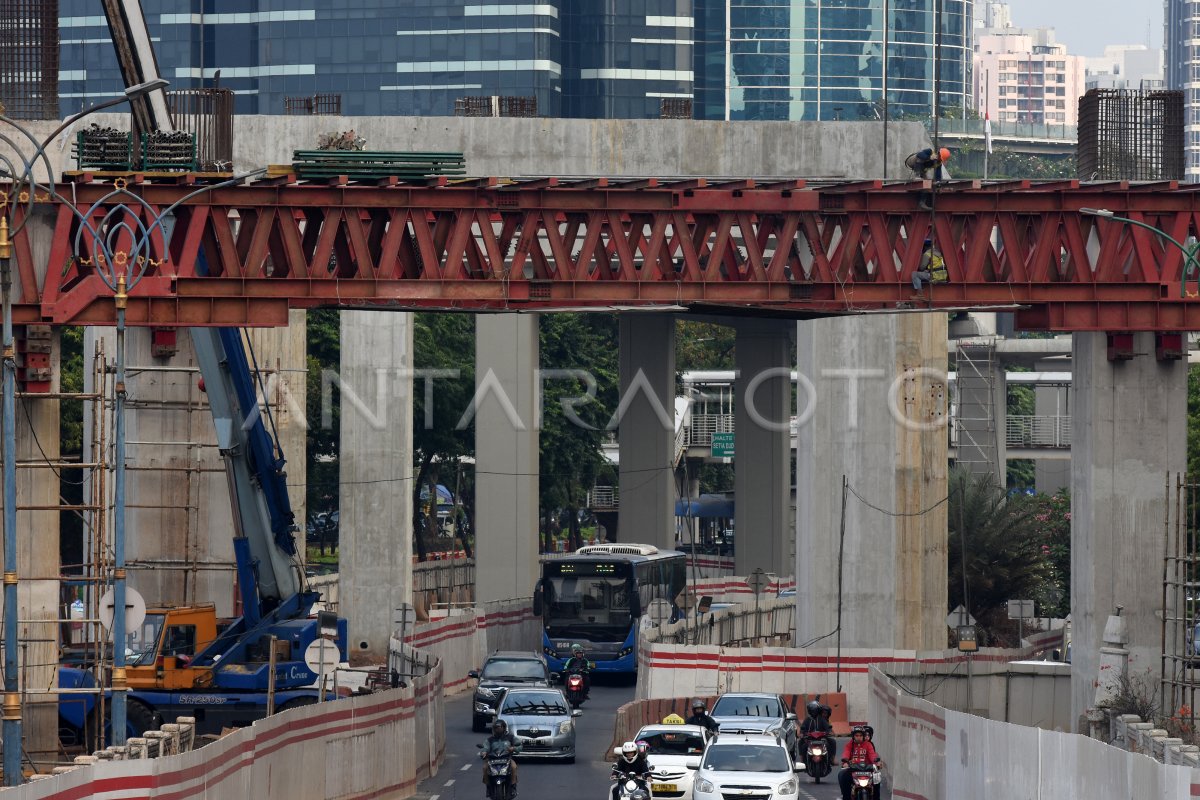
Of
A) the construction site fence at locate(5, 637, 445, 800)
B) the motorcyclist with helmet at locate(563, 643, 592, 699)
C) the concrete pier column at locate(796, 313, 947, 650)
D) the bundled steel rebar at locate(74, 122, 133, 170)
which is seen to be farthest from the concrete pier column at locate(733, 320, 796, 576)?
the bundled steel rebar at locate(74, 122, 133, 170)

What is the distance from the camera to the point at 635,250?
33.7m

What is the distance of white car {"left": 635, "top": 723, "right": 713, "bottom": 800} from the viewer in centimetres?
3192

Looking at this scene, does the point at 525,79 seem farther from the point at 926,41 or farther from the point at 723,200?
the point at 723,200

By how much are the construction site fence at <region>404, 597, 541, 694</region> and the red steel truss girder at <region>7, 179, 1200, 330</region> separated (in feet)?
61.6

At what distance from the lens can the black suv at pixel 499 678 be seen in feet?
144

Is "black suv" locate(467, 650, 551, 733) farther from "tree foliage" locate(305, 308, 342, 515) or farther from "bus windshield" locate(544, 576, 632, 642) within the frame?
"tree foliage" locate(305, 308, 342, 515)

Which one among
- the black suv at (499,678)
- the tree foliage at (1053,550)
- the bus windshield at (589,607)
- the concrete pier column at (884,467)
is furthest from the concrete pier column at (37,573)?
the tree foliage at (1053,550)

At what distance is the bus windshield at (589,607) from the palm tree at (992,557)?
1444 centimetres

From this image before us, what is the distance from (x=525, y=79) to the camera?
141000mm

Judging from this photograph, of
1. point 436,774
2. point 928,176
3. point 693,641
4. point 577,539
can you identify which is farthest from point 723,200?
point 577,539

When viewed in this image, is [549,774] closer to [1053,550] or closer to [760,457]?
[1053,550]

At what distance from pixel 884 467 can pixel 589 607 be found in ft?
30.4


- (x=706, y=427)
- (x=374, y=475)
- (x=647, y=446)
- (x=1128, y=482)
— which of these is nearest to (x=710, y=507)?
(x=706, y=427)

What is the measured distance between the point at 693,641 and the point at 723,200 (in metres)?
21.1
